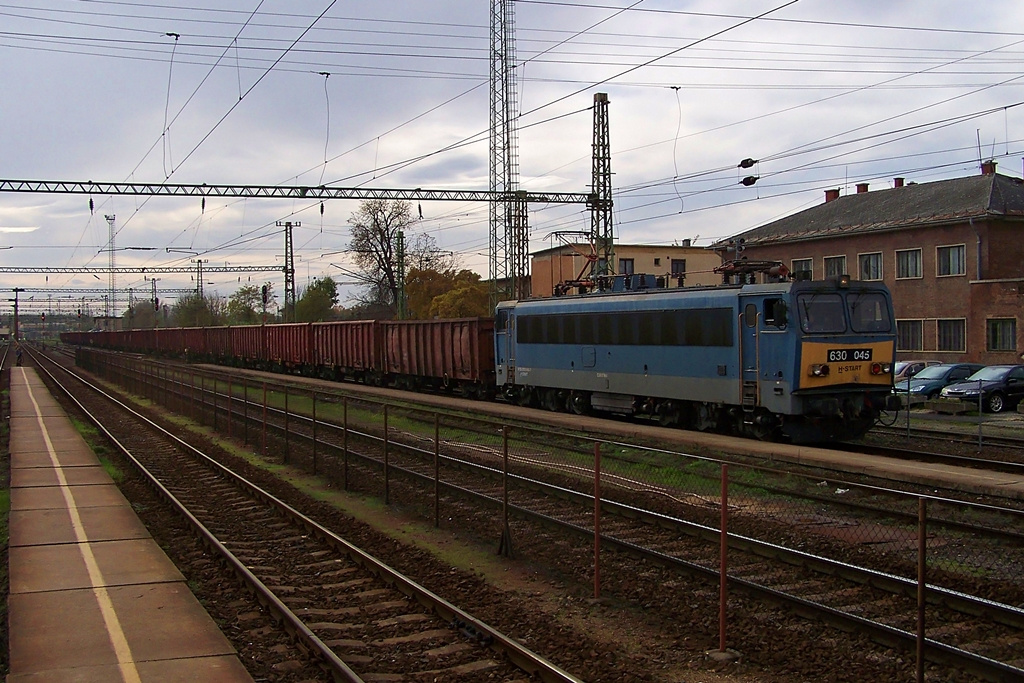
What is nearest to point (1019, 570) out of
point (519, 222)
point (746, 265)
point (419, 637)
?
point (419, 637)

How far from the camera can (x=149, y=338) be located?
83.9m

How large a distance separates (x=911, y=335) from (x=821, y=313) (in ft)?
86.6

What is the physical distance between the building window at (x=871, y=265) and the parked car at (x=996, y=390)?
14.8m

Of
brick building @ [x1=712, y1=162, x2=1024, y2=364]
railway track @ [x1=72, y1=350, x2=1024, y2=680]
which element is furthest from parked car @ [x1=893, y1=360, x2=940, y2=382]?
railway track @ [x1=72, y1=350, x2=1024, y2=680]

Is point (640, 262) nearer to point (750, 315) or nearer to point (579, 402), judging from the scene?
point (579, 402)

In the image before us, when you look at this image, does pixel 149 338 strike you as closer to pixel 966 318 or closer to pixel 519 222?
pixel 519 222

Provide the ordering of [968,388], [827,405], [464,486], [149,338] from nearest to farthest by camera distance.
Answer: [464,486]
[827,405]
[968,388]
[149,338]

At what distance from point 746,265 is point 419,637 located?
13.1 metres

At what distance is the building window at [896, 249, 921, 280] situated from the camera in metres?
40.4

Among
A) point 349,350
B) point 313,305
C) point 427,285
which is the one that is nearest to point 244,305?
point 313,305

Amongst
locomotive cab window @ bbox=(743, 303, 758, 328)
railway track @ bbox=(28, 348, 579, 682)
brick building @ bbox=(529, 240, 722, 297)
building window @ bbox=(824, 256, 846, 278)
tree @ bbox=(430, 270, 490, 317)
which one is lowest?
railway track @ bbox=(28, 348, 579, 682)

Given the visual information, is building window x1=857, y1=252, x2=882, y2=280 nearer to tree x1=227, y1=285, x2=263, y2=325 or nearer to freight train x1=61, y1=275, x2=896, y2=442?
freight train x1=61, y1=275, x2=896, y2=442

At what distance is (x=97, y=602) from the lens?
9125 millimetres

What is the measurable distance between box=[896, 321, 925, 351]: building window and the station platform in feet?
114
